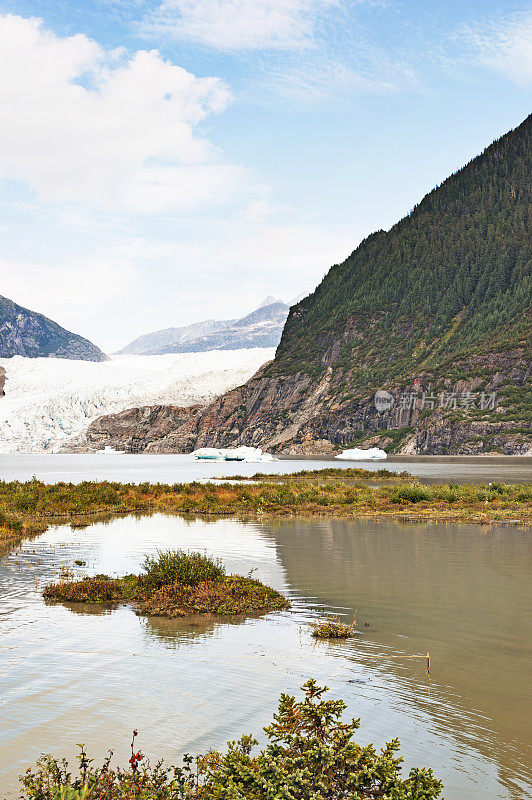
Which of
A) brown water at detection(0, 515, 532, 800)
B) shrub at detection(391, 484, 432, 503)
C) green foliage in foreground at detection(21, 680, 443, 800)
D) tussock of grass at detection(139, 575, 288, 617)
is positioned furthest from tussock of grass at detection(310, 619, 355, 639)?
shrub at detection(391, 484, 432, 503)

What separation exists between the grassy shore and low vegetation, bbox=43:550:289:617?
640 inches

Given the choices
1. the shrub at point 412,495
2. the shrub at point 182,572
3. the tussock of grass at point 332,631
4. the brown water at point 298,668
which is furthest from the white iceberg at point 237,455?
the tussock of grass at point 332,631

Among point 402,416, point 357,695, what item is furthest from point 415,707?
point 402,416

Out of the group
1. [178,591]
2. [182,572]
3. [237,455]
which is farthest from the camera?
[237,455]

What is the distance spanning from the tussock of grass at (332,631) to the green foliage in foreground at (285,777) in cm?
606

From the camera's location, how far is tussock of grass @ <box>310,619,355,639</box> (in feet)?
44.9

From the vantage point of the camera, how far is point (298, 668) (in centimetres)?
1172

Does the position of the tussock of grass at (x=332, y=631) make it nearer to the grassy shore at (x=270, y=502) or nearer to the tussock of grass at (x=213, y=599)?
the tussock of grass at (x=213, y=599)

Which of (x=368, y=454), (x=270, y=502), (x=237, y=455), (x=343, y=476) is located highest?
(x=270, y=502)

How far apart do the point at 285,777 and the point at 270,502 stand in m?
36.0

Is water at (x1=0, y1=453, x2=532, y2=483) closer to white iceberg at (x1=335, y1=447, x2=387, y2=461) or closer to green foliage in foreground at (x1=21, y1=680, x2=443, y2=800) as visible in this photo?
white iceberg at (x1=335, y1=447, x2=387, y2=461)

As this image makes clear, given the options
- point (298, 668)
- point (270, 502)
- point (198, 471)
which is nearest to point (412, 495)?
point (270, 502)

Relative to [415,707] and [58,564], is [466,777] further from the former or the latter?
[58,564]

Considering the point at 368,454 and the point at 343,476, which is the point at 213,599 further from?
the point at 368,454
